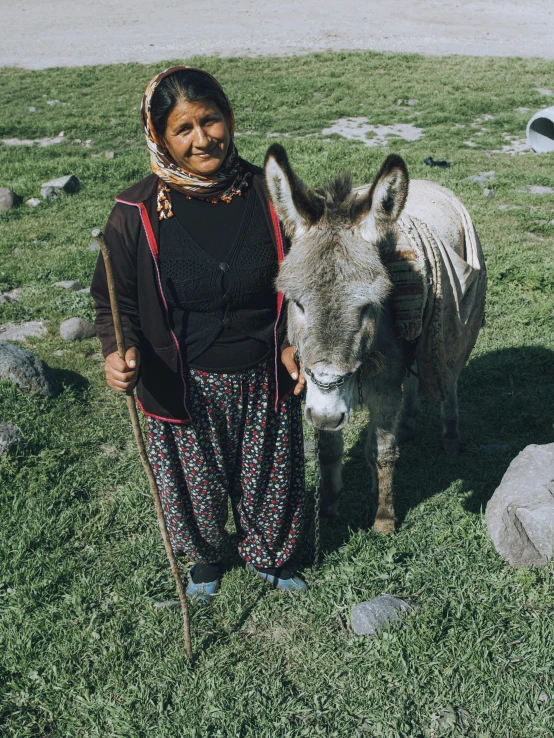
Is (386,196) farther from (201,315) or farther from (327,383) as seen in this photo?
(201,315)

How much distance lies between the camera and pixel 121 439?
471 centimetres

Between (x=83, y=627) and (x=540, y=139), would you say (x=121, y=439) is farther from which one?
(x=540, y=139)

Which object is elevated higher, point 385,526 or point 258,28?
point 258,28

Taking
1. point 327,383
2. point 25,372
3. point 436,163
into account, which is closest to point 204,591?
point 327,383

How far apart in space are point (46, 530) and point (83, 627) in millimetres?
769

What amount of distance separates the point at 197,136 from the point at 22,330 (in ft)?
14.4

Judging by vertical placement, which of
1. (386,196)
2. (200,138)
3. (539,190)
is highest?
(200,138)

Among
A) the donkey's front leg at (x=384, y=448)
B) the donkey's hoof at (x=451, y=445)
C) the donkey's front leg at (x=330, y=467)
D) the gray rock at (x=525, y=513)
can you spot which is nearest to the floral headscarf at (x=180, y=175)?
the donkey's front leg at (x=384, y=448)

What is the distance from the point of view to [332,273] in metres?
2.47

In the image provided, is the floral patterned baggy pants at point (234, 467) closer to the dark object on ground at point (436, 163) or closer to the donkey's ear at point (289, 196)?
the donkey's ear at point (289, 196)

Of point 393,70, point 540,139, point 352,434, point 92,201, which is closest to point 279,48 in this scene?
point 393,70

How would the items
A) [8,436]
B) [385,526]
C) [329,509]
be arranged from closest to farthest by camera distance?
1. [385,526]
2. [329,509]
3. [8,436]

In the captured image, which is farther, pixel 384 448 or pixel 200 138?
pixel 384 448

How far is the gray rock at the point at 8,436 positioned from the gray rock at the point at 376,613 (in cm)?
250
